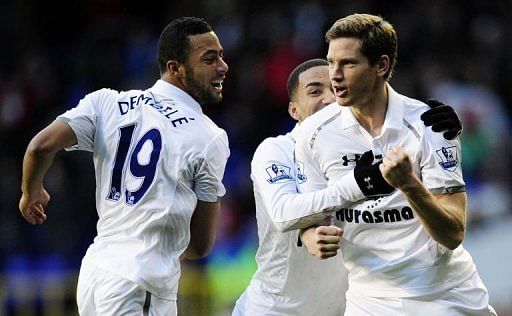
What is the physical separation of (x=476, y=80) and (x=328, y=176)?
711cm

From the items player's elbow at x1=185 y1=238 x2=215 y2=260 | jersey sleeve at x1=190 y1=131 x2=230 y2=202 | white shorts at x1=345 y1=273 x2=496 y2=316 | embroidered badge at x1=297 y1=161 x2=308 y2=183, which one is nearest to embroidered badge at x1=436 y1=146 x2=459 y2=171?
white shorts at x1=345 y1=273 x2=496 y2=316

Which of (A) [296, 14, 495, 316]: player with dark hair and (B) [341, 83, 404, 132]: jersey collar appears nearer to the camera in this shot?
(A) [296, 14, 495, 316]: player with dark hair

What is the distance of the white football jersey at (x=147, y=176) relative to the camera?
559 cm

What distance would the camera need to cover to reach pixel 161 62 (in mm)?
6051

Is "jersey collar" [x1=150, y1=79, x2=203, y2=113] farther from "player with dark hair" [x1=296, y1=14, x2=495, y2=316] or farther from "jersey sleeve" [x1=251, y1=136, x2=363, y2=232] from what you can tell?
"player with dark hair" [x1=296, y1=14, x2=495, y2=316]

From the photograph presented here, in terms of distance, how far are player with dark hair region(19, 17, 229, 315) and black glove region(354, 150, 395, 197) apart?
2.87 feet

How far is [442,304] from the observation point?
17.3 feet

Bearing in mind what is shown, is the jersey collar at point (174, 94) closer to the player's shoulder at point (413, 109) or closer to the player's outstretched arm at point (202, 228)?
the player's outstretched arm at point (202, 228)

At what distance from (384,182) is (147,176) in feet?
4.08

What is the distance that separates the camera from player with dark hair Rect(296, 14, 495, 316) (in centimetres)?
518

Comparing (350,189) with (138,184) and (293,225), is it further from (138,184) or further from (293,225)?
(138,184)

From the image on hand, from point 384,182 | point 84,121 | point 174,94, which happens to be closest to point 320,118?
point 384,182

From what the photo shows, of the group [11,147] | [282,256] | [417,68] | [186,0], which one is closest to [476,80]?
[417,68]

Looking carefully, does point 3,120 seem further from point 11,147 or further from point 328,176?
point 328,176
